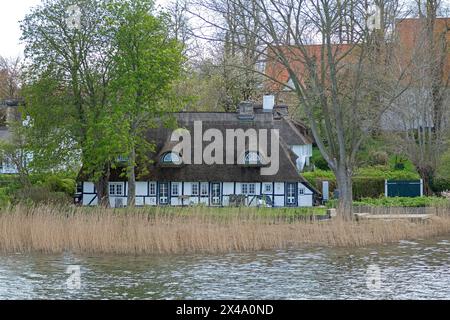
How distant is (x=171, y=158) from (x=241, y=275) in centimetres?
1812

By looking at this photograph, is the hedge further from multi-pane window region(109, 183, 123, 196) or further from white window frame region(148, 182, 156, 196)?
multi-pane window region(109, 183, 123, 196)

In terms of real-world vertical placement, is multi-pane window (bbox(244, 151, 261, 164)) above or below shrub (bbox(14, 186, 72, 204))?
above

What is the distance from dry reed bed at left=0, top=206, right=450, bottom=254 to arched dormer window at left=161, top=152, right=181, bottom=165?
12191 millimetres

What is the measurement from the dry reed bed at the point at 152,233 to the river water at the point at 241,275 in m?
0.50

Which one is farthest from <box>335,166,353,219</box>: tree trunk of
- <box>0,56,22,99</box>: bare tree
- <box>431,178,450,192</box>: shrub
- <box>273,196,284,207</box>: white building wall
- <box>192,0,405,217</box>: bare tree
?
<box>0,56,22,99</box>: bare tree

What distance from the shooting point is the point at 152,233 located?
22.0m

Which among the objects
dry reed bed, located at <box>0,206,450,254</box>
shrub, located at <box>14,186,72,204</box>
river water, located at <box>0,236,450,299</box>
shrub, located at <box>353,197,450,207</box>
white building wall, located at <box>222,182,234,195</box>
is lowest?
river water, located at <box>0,236,450,299</box>

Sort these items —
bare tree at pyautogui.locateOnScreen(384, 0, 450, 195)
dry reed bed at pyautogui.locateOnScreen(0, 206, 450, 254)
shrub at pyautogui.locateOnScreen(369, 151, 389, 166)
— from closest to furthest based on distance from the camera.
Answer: dry reed bed at pyautogui.locateOnScreen(0, 206, 450, 254) < bare tree at pyautogui.locateOnScreen(384, 0, 450, 195) < shrub at pyautogui.locateOnScreen(369, 151, 389, 166)

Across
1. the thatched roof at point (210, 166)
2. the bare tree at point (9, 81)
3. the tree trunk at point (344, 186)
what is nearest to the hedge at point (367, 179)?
the thatched roof at point (210, 166)

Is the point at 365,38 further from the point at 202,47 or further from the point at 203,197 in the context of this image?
the point at 202,47

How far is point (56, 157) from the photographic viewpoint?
33562mm

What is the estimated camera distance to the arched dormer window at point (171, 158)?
119ft

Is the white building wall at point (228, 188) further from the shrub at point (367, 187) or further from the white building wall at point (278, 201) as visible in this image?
the shrub at point (367, 187)

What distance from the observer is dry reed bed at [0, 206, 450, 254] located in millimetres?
21781
